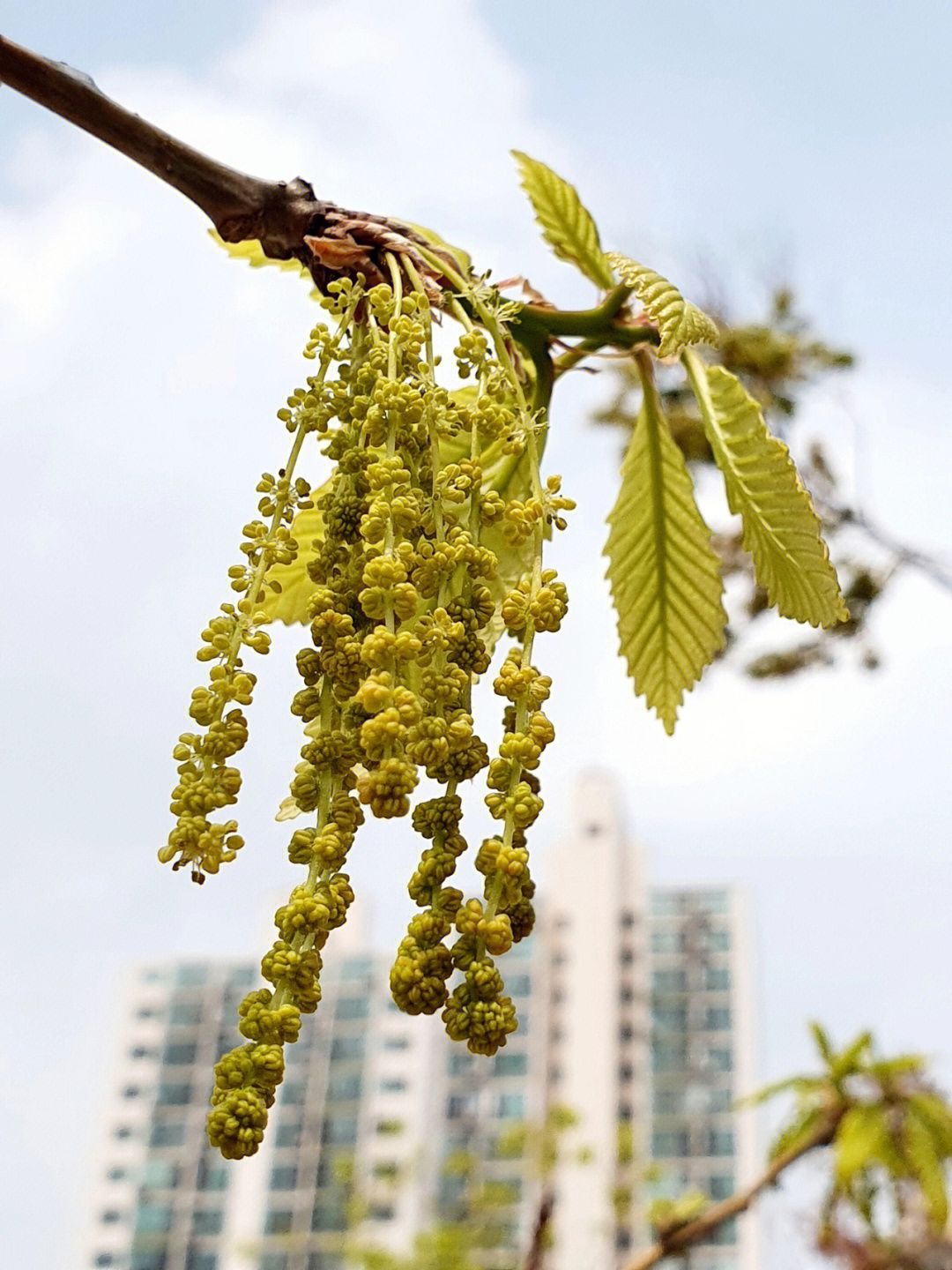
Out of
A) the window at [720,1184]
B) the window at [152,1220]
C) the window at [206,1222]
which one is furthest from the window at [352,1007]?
the window at [720,1184]

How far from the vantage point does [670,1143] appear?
30.9m

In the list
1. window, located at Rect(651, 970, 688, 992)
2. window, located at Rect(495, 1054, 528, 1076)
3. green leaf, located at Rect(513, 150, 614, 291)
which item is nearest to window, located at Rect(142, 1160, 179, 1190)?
window, located at Rect(495, 1054, 528, 1076)

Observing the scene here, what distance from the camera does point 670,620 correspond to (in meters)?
0.84

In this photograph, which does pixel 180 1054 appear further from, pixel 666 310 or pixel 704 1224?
pixel 666 310

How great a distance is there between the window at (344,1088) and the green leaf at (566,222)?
3153 cm

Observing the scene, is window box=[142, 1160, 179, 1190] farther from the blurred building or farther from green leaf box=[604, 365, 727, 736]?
green leaf box=[604, 365, 727, 736]

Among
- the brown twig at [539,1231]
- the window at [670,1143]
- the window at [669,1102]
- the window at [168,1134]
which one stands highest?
the window at [669,1102]

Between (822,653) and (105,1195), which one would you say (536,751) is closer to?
(822,653)

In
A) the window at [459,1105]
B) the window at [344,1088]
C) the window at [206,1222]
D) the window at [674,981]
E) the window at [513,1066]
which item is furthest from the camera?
the window at [674,981]

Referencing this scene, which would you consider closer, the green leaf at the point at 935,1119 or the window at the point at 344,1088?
the green leaf at the point at 935,1119

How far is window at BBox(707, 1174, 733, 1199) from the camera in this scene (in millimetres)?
30656

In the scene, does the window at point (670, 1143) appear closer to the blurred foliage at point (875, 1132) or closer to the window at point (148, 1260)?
the window at point (148, 1260)

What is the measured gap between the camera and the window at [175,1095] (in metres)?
32.6

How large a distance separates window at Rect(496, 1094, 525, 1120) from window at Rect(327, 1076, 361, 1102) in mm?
3233
